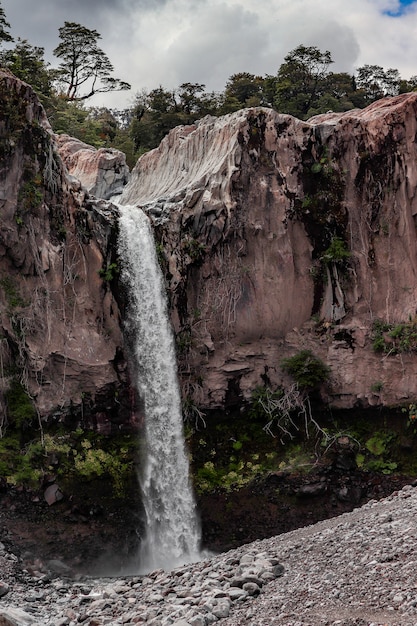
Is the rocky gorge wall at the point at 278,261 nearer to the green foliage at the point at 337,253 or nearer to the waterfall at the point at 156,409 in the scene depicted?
the green foliage at the point at 337,253

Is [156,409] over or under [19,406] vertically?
under

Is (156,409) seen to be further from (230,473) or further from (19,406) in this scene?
→ (19,406)

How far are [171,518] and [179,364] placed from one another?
4.54m

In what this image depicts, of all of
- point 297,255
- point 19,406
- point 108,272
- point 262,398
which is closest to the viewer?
point 19,406

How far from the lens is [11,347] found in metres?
16.7

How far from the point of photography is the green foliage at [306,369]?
60.6ft

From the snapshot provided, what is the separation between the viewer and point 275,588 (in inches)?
342

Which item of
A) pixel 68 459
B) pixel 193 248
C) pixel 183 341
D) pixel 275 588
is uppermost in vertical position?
pixel 193 248

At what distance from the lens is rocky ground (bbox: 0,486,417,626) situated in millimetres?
7164

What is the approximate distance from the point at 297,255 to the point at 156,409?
6510 millimetres

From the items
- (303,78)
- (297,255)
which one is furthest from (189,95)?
(297,255)

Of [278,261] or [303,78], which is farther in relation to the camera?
[303,78]

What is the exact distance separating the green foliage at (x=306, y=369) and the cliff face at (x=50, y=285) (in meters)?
5.06

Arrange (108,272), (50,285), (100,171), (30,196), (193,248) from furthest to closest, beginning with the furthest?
(100,171), (193,248), (108,272), (50,285), (30,196)
